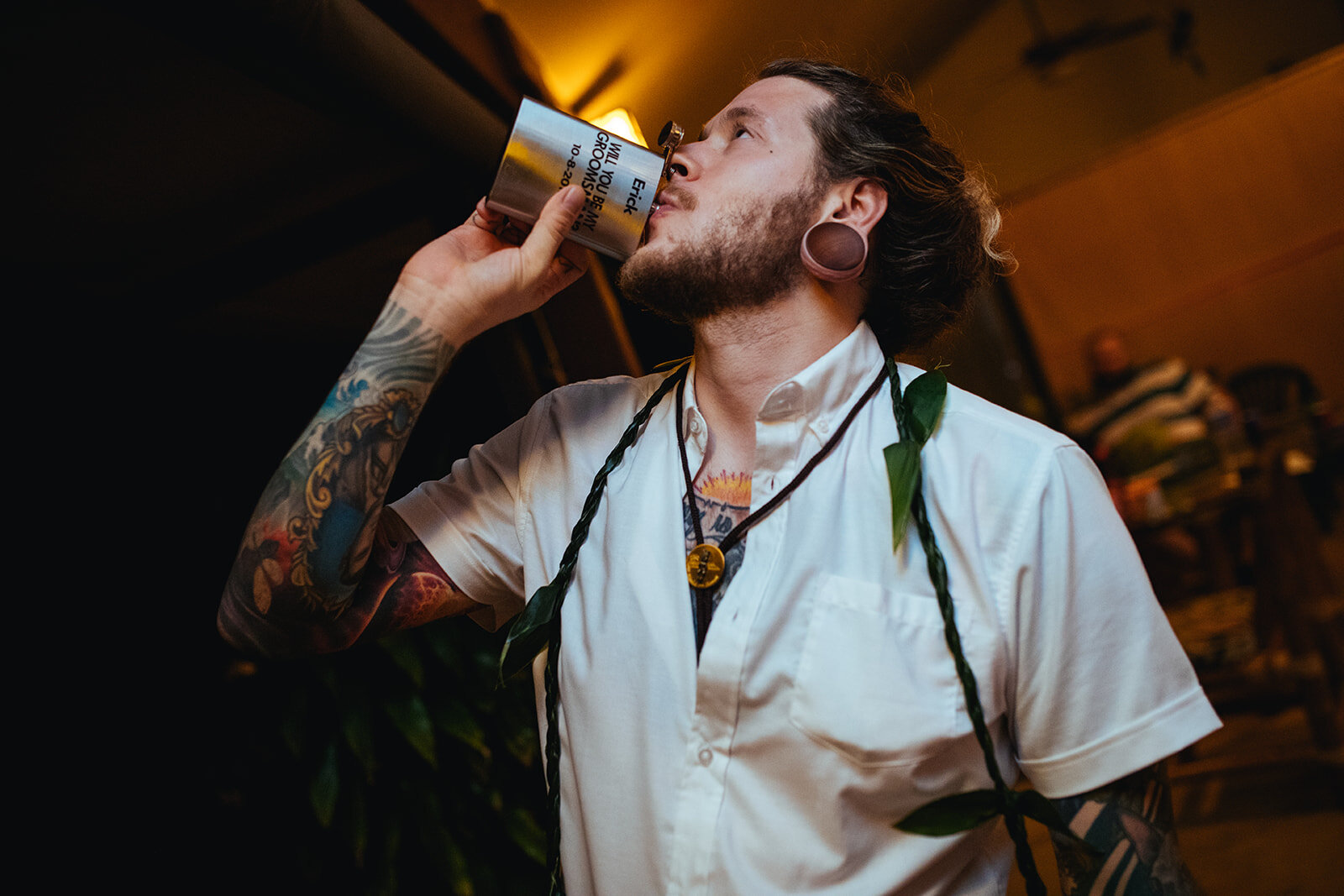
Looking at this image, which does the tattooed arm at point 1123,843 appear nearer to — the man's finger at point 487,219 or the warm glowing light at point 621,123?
the man's finger at point 487,219

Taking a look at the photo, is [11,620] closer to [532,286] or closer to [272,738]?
[272,738]

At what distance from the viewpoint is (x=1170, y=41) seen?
245 inches

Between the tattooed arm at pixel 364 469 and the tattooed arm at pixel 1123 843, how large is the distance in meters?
0.83

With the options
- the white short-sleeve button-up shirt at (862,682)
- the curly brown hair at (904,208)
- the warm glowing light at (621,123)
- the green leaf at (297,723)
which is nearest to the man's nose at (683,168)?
the curly brown hair at (904,208)

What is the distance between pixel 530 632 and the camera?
3.51ft

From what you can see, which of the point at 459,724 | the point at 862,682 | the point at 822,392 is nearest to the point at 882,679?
the point at 862,682

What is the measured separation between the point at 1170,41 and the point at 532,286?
693 cm

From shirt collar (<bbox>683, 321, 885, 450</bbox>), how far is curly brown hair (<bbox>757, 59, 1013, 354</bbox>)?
0.77 feet

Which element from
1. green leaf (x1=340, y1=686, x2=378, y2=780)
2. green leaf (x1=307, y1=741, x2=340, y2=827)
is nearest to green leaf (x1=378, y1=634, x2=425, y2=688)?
green leaf (x1=340, y1=686, x2=378, y2=780)

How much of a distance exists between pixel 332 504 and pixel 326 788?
1.17 meters

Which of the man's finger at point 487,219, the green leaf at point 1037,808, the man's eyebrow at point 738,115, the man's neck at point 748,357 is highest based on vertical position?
the man's eyebrow at point 738,115

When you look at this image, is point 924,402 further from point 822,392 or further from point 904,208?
point 904,208

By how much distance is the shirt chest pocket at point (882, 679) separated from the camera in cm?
90

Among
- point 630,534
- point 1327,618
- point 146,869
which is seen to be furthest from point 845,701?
point 1327,618
